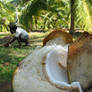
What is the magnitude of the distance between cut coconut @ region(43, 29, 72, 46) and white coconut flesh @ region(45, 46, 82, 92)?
0.57ft

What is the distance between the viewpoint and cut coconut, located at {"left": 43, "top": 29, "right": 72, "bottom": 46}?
1.85 metres

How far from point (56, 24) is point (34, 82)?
1537cm

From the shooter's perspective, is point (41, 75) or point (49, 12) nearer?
point (41, 75)

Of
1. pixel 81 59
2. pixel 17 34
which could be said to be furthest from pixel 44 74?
pixel 17 34

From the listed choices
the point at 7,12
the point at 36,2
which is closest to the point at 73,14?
the point at 36,2

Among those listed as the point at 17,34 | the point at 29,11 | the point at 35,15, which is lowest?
the point at 17,34

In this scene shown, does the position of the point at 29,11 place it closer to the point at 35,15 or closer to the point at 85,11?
the point at 35,15

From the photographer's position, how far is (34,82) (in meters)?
1.38

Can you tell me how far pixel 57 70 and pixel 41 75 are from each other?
0.18 metres

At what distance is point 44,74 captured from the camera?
4.45 ft

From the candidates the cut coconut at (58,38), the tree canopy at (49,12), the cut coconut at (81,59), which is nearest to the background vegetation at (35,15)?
the tree canopy at (49,12)

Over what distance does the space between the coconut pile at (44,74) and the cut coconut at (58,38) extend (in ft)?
0.75

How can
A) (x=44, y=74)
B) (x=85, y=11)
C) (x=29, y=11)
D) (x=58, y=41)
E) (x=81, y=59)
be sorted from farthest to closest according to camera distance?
(x=29, y=11)
(x=85, y=11)
(x=58, y=41)
(x=81, y=59)
(x=44, y=74)

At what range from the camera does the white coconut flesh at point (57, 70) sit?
128cm
